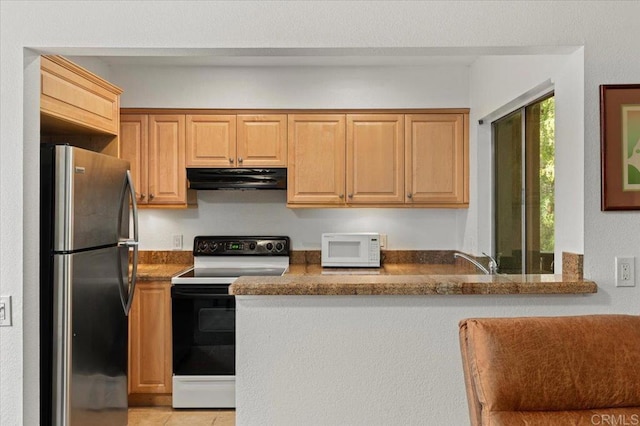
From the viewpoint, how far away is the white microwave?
4.02 meters

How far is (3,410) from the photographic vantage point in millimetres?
2113

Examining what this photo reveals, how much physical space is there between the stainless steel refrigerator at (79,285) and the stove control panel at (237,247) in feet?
3.96

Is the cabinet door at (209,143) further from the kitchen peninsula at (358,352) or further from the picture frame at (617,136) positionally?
the picture frame at (617,136)

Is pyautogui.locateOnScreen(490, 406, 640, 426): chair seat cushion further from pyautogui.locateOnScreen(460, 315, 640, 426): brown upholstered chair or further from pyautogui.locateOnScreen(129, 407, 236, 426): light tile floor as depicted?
pyautogui.locateOnScreen(129, 407, 236, 426): light tile floor

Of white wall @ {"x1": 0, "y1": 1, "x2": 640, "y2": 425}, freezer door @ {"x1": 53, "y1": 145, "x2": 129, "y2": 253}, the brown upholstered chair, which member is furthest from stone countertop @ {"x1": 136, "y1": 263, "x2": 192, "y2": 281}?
the brown upholstered chair

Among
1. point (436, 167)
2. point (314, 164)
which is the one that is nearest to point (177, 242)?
point (314, 164)

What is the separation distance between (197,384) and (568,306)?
2.52 metres

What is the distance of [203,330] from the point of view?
12.0 ft

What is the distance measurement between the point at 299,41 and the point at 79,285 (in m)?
1.52

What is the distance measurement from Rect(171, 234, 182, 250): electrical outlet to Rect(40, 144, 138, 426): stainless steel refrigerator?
4.17 feet

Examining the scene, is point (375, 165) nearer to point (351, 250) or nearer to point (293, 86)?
point (351, 250)

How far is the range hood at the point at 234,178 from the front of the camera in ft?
13.0

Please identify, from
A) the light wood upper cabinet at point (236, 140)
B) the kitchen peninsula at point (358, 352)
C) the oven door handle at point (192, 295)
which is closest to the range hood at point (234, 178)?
the light wood upper cabinet at point (236, 140)

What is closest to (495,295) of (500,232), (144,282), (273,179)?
(500,232)
